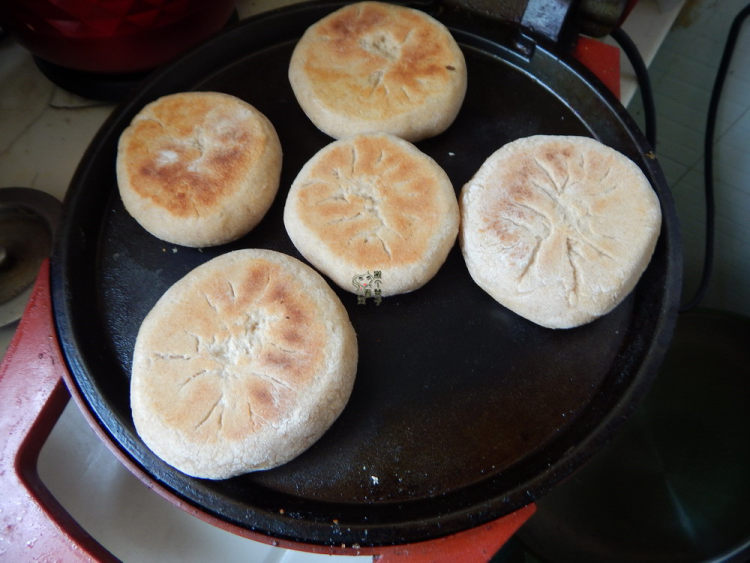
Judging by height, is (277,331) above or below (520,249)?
below

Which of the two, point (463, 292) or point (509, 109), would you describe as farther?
point (509, 109)

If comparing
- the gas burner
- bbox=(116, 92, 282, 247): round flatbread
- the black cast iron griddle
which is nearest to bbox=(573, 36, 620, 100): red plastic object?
the black cast iron griddle

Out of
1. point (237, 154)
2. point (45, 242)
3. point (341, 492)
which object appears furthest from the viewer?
point (45, 242)

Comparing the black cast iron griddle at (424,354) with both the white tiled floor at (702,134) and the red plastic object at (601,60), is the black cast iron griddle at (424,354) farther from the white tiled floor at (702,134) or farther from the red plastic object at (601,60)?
the white tiled floor at (702,134)

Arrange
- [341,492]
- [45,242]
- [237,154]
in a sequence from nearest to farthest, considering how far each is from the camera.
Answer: [341,492], [237,154], [45,242]

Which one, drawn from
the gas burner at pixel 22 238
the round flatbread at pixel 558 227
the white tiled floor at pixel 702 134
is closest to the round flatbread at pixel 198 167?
the gas burner at pixel 22 238

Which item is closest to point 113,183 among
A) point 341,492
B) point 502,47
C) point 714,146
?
point 341,492

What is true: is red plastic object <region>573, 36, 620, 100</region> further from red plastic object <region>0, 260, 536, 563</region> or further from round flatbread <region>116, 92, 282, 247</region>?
red plastic object <region>0, 260, 536, 563</region>

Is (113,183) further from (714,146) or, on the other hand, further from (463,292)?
(714,146)
